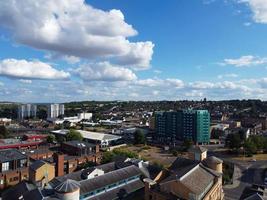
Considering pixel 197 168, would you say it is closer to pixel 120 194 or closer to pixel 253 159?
pixel 120 194

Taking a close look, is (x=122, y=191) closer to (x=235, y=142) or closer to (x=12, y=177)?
(x=12, y=177)

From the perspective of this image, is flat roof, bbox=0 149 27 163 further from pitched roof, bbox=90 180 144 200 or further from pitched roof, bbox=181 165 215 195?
pitched roof, bbox=181 165 215 195

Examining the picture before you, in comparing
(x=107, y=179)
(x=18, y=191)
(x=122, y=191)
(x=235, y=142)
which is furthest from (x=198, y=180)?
(x=235, y=142)

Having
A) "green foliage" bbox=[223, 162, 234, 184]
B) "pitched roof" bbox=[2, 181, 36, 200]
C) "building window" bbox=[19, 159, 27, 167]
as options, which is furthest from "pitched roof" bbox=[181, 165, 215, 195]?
"building window" bbox=[19, 159, 27, 167]

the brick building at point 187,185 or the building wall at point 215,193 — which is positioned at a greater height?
the brick building at point 187,185

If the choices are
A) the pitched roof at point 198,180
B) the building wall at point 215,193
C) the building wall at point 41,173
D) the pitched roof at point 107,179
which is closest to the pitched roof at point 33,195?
the pitched roof at point 107,179

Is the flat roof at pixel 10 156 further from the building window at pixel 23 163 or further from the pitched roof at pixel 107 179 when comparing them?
the pitched roof at pixel 107 179
